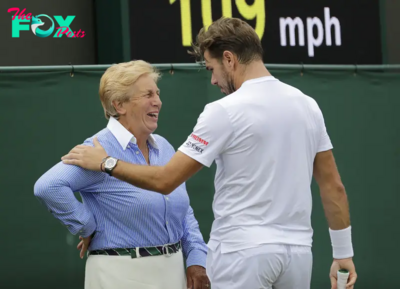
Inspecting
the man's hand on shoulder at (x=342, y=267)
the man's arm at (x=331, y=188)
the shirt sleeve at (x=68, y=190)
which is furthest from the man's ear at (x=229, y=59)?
the man's hand on shoulder at (x=342, y=267)

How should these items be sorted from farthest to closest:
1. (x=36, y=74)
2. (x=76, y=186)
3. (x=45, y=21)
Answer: (x=45, y=21) → (x=36, y=74) → (x=76, y=186)

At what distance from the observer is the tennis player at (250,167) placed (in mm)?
2518

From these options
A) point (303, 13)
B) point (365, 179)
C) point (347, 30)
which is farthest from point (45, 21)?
point (365, 179)

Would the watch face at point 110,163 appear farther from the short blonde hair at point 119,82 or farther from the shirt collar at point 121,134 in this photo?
the short blonde hair at point 119,82

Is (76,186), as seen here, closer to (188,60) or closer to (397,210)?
(188,60)

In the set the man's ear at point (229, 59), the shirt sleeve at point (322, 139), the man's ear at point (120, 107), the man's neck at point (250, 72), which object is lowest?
the shirt sleeve at point (322, 139)

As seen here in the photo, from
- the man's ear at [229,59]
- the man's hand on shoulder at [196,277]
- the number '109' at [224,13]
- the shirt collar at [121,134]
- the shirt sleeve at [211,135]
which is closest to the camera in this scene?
the shirt sleeve at [211,135]

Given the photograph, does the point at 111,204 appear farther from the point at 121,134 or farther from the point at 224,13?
the point at 224,13

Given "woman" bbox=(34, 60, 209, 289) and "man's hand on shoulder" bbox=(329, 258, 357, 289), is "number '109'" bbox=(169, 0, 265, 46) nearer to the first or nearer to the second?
"woman" bbox=(34, 60, 209, 289)

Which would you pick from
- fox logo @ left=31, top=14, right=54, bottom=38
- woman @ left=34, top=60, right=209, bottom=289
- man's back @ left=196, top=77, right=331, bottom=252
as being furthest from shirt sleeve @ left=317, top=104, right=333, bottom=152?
fox logo @ left=31, top=14, right=54, bottom=38

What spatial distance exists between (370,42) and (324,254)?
5.31 feet

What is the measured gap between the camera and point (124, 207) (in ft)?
9.56

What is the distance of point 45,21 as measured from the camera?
5.21 m

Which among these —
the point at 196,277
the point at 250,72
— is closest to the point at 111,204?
the point at 196,277
